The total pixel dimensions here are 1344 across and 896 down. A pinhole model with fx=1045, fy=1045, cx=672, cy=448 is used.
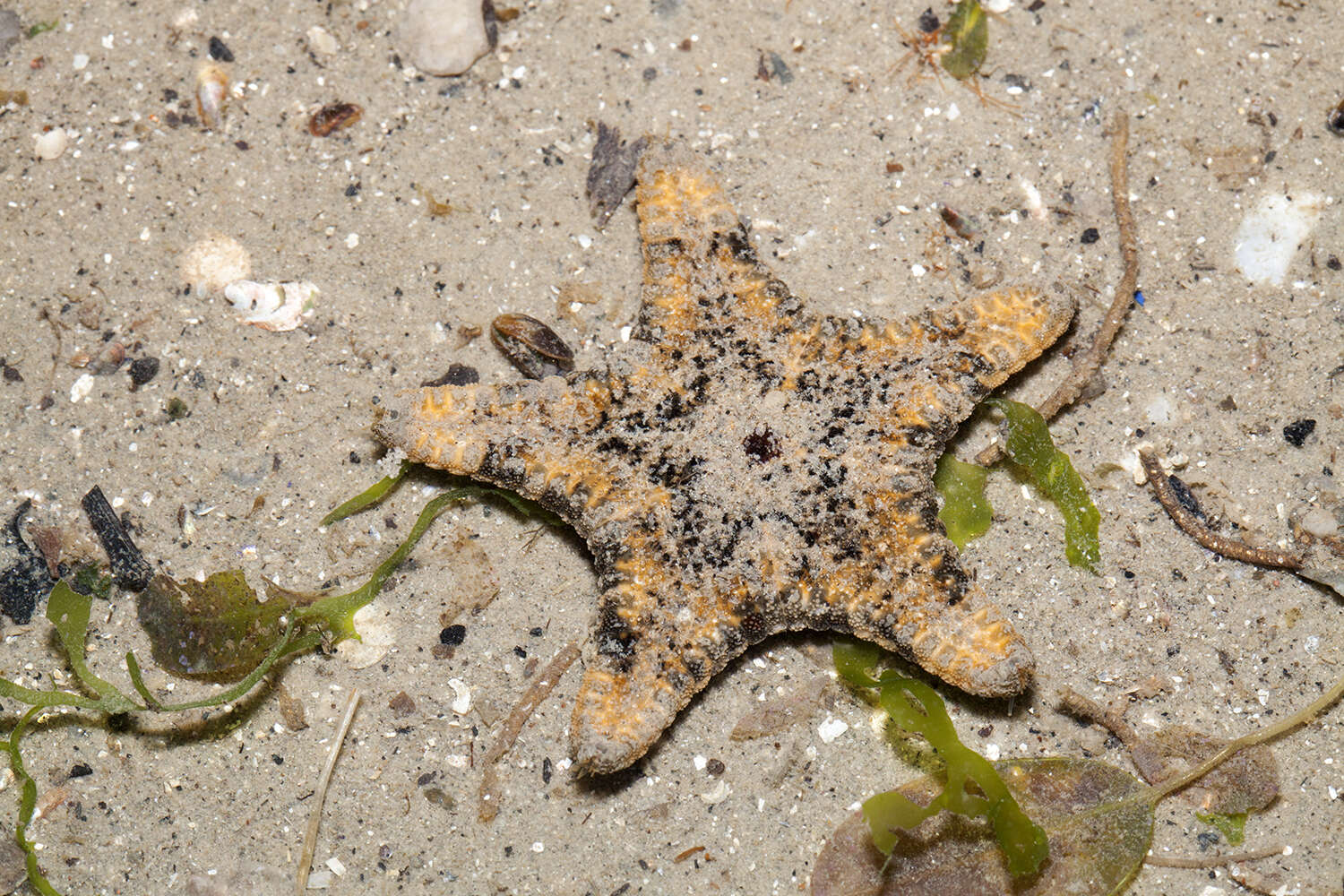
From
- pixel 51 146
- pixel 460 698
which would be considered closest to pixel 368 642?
pixel 460 698

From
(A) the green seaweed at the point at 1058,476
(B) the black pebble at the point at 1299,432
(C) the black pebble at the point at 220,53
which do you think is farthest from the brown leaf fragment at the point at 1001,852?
(C) the black pebble at the point at 220,53

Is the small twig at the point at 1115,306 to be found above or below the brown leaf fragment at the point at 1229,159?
below

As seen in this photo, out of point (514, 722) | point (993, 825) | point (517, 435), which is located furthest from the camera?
point (514, 722)

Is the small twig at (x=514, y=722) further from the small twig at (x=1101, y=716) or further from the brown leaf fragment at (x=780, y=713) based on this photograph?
the small twig at (x=1101, y=716)

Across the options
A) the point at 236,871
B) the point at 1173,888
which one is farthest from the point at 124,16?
the point at 1173,888

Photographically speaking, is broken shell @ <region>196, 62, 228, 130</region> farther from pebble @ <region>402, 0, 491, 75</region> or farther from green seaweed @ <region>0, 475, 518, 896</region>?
green seaweed @ <region>0, 475, 518, 896</region>

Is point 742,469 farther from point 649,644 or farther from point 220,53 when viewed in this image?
point 220,53

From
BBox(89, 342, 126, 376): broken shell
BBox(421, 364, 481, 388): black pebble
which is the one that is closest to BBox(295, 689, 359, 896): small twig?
BBox(421, 364, 481, 388): black pebble

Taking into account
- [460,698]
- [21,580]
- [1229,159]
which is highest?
[1229,159]
